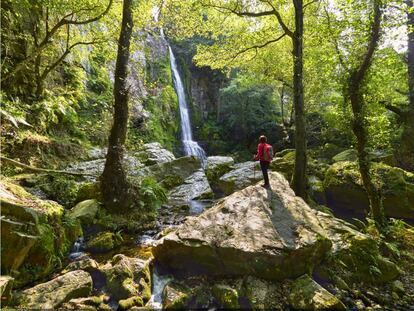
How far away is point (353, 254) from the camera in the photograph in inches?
277

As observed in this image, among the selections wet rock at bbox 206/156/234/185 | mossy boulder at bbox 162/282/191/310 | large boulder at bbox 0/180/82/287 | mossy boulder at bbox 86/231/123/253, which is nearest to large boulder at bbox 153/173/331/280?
mossy boulder at bbox 162/282/191/310

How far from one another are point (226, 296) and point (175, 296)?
2.92 ft

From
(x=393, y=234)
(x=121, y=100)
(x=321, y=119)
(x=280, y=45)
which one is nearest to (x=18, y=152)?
(x=121, y=100)

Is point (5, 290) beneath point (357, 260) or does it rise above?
above

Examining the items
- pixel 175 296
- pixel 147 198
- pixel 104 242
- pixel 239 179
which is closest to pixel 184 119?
pixel 239 179

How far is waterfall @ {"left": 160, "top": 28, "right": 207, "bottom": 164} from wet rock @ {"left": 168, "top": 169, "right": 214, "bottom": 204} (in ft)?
31.1

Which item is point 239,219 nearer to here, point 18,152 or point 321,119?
point 18,152

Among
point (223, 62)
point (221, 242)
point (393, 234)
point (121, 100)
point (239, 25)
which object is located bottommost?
Answer: point (393, 234)

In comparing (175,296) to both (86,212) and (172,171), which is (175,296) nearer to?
(86,212)

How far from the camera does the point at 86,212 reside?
8414mm

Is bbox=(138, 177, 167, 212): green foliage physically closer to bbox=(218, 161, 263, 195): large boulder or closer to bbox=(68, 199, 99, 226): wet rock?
bbox=(68, 199, 99, 226): wet rock

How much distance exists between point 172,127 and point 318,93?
10854 millimetres

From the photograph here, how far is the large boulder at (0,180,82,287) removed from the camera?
484 cm

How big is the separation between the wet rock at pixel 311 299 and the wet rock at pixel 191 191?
288 inches
